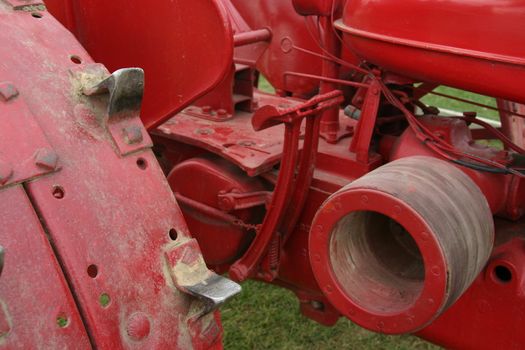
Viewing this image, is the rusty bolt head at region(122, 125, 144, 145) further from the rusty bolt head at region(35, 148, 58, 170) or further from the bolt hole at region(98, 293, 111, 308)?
the bolt hole at region(98, 293, 111, 308)

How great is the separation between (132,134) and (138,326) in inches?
12.4

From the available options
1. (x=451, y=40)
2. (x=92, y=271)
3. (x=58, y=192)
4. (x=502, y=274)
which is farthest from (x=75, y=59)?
(x=502, y=274)

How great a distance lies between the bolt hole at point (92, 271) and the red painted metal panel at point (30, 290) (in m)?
0.05

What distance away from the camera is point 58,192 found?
0.98 metres

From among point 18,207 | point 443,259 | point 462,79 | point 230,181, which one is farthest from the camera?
point 230,181

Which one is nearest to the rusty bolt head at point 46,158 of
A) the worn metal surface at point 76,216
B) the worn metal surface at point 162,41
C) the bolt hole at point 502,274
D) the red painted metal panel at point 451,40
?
the worn metal surface at point 76,216

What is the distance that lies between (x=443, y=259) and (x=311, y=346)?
127 centimetres

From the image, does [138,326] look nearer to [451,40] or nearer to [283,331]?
[451,40]

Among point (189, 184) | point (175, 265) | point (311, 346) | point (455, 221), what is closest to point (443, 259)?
point (455, 221)

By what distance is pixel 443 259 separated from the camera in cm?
120

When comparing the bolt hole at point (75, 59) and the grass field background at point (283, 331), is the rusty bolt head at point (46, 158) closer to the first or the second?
the bolt hole at point (75, 59)

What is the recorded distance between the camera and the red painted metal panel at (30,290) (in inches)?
34.8

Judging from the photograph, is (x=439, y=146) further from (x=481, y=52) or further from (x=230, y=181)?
(x=230, y=181)

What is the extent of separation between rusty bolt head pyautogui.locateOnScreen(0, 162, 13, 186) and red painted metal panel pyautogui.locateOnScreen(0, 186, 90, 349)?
0.02 metres
